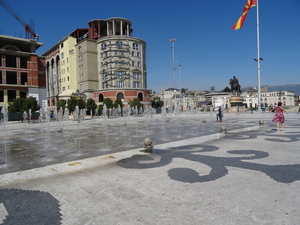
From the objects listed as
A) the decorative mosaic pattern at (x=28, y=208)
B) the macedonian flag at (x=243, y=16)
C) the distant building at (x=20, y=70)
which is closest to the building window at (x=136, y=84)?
the distant building at (x=20, y=70)

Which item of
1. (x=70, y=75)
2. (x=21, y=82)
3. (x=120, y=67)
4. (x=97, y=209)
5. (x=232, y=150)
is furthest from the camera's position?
(x=70, y=75)

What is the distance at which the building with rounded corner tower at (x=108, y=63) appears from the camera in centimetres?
5894

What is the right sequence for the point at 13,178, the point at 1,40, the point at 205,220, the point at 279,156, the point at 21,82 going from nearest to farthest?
the point at 205,220
the point at 13,178
the point at 279,156
the point at 1,40
the point at 21,82

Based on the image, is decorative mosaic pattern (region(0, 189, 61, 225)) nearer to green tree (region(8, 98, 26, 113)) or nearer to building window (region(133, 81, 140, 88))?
green tree (region(8, 98, 26, 113))

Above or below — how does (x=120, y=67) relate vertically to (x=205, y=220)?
above

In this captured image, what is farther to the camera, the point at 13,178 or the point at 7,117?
the point at 7,117

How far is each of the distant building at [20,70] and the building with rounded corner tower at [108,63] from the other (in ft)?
40.6

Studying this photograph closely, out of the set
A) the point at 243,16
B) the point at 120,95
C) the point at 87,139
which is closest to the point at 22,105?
the point at 87,139

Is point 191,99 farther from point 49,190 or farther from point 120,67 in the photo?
point 49,190

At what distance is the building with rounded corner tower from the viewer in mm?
58941

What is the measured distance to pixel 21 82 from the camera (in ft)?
165

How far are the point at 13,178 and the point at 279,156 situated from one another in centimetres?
749

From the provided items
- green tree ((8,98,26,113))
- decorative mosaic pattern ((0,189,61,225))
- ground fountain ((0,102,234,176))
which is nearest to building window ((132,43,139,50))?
green tree ((8,98,26,113))

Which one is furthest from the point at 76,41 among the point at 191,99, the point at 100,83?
the point at 191,99
